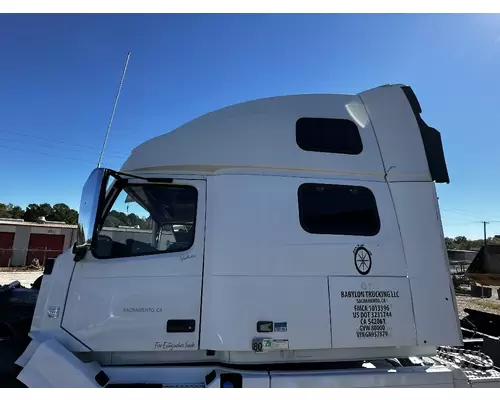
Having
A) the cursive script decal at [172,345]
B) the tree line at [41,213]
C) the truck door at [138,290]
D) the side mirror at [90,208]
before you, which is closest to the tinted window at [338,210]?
the truck door at [138,290]

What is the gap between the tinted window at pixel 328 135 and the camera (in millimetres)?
2943

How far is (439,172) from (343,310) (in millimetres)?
1477

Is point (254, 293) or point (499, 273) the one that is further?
point (499, 273)

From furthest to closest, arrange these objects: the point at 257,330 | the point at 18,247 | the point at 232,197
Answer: the point at 18,247
the point at 232,197
the point at 257,330

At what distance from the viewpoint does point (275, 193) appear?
2789mm

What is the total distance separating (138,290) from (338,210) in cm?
176

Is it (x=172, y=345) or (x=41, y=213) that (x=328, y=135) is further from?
(x=41, y=213)

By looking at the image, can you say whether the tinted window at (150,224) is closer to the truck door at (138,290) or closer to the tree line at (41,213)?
the truck door at (138,290)

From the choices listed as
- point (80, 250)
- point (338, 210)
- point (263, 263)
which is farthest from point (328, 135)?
point (80, 250)

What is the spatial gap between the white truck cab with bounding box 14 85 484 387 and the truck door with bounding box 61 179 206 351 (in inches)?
0.4

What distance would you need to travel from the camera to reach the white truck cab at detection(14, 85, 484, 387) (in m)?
2.53

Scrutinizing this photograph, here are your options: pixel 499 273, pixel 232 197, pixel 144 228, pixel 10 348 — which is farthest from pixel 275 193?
pixel 499 273

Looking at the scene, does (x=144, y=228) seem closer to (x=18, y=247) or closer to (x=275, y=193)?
(x=275, y=193)

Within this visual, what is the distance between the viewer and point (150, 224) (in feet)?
10.1
